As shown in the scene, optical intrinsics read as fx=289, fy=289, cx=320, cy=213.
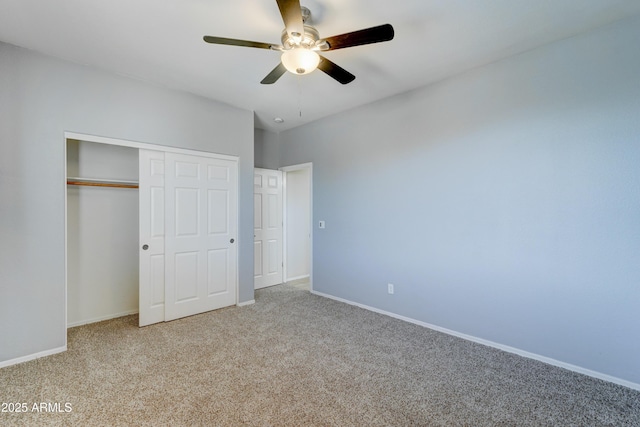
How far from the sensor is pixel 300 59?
203 cm

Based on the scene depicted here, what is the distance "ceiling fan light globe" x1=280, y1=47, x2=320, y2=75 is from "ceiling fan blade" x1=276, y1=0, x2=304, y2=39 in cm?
10

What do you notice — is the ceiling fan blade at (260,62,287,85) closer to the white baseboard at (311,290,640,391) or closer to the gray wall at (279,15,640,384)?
the gray wall at (279,15,640,384)

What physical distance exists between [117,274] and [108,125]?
181 centimetres

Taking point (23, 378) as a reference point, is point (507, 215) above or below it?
above

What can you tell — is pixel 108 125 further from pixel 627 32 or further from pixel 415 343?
pixel 627 32

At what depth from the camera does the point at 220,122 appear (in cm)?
379

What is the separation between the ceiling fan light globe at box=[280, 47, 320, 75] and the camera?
2004 mm

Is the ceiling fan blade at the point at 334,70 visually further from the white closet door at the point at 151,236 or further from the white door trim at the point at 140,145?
the white closet door at the point at 151,236

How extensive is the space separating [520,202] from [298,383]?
2.47 meters

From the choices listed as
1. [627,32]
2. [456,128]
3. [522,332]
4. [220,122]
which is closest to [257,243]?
[220,122]

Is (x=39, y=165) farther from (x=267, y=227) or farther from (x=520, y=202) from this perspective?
(x=520, y=202)

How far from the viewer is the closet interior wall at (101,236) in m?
3.27

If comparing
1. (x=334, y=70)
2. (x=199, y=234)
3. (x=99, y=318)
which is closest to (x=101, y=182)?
(x=199, y=234)

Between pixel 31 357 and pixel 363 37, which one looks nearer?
pixel 363 37
